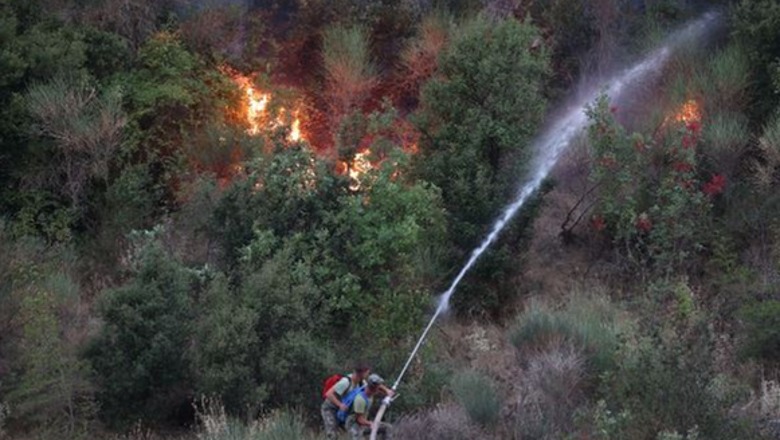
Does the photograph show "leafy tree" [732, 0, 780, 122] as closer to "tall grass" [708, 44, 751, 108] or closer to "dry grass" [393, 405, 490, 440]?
"tall grass" [708, 44, 751, 108]

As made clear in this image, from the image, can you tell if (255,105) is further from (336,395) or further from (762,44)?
(336,395)

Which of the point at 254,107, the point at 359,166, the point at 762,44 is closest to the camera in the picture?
the point at 359,166

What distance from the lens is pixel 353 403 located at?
521 inches

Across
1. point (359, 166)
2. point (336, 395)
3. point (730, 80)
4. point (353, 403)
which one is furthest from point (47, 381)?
point (730, 80)

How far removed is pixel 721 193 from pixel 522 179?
4715mm

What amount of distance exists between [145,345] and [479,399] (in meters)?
4.56

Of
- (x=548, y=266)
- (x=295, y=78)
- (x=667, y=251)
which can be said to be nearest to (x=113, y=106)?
(x=295, y=78)

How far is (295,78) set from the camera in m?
25.1

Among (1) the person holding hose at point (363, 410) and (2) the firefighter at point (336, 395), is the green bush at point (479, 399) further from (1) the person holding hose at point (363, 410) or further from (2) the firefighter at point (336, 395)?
(2) the firefighter at point (336, 395)

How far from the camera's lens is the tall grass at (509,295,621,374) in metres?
16.1

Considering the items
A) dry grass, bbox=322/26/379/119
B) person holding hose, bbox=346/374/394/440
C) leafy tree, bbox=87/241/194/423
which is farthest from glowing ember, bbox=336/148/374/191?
person holding hose, bbox=346/374/394/440

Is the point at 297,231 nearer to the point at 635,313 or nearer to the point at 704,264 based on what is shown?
the point at 635,313

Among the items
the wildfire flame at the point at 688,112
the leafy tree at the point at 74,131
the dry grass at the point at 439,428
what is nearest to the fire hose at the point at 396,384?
the dry grass at the point at 439,428

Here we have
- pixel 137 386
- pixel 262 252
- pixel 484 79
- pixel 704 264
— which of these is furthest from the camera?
A: pixel 704 264
